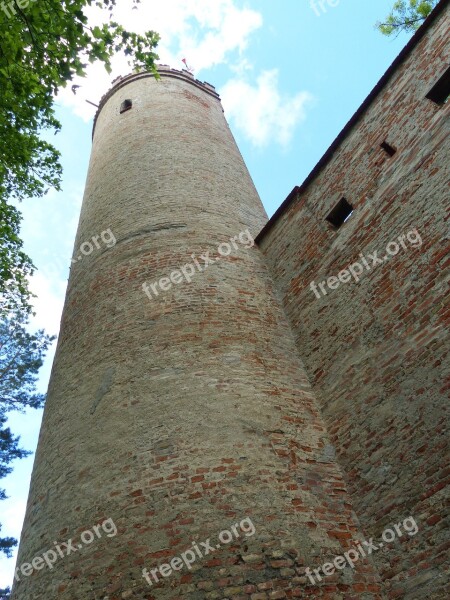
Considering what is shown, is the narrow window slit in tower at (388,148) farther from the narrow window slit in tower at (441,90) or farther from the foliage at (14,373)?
the foliage at (14,373)

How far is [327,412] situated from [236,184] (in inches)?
230

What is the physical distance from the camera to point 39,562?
179 inches

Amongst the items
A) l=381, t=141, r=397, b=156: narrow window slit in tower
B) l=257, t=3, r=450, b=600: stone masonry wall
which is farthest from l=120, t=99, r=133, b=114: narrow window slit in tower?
l=381, t=141, r=397, b=156: narrow window slit in tower

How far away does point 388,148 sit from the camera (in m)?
6.38

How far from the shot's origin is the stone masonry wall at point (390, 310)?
13.7ft

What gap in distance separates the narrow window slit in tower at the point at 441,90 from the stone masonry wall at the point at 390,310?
86mm

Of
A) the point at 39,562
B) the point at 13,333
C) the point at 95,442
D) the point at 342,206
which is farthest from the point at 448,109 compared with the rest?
the point at 13,333

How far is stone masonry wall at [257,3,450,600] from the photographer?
4.17 metres

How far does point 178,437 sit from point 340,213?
410cm

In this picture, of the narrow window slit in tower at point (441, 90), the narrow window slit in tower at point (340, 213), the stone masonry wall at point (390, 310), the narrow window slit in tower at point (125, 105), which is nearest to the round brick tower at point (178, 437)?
the stone masonry wall at point (390, 310)

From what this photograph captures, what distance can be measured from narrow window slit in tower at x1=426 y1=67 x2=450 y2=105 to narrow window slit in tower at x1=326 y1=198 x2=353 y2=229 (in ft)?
5.46

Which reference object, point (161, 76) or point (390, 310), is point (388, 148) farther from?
point (161, 76)

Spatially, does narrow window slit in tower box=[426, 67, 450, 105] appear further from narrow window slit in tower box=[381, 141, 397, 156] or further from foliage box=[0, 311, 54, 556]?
foliage box=[0, 311, 54, 556]

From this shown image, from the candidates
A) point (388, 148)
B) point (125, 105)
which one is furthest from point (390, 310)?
point (125, 105)
